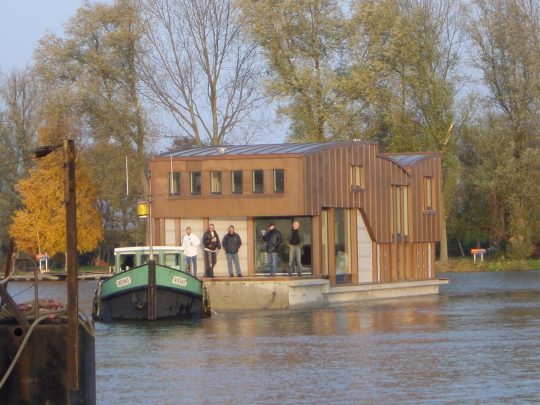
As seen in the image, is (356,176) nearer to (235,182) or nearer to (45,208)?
(235,182)

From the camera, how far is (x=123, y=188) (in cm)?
6862

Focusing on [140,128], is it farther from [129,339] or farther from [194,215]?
[129,339]

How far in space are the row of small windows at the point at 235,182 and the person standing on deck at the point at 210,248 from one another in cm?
143

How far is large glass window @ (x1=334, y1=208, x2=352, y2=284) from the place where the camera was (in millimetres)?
40531

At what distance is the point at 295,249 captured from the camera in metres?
37.8

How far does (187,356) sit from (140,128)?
3778cm

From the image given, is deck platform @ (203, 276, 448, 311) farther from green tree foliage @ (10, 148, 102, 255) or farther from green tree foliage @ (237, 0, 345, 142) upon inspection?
green tree foliage @ (10, 148, 102, 255)

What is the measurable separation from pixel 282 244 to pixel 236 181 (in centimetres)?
243

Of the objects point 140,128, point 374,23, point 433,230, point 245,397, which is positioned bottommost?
point 245,397

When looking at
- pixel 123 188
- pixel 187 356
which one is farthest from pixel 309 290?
pixel 123 188

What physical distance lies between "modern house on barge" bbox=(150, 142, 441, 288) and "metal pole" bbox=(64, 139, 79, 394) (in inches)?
795

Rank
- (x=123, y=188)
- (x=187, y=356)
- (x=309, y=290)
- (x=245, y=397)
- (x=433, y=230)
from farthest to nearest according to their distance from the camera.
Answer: (x=123, y=188) → (x=433, y=230) → (x=309, y=290) → (x=187, y=356) → (x=245, y=397)

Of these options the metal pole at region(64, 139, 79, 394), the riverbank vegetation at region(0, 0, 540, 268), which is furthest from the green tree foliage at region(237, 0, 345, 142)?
the metal pole at region(64, 139, 79, 394)

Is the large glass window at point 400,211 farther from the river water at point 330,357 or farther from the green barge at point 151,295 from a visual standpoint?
the green barge at point 151,295
